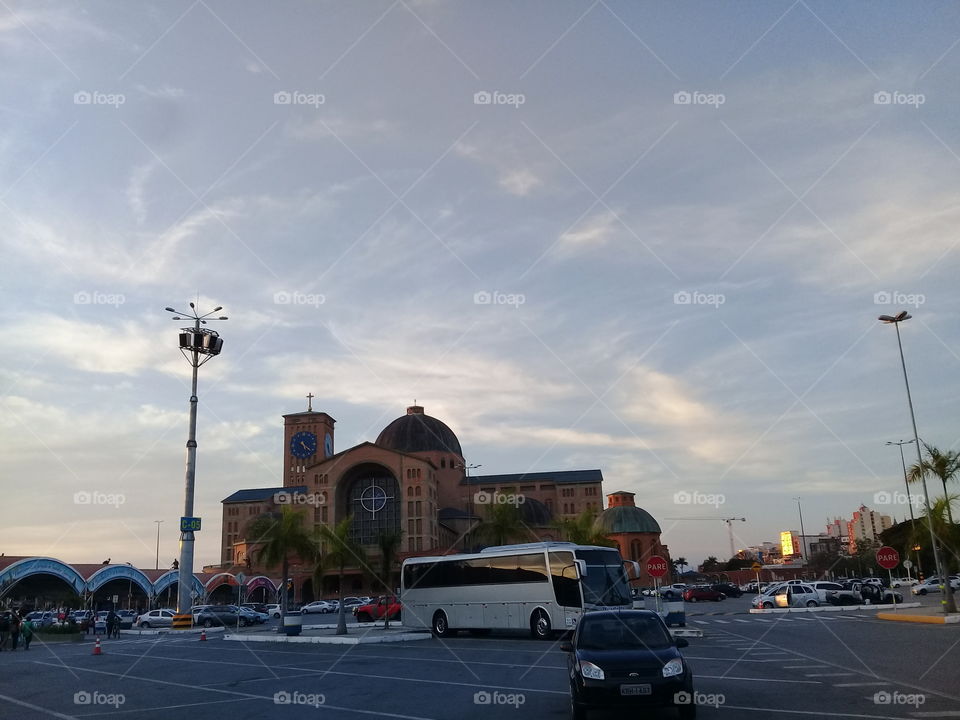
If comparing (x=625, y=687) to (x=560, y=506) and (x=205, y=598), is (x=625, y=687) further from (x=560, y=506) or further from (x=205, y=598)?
(x=560, y=506)

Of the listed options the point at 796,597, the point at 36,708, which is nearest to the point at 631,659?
the point at 36,708

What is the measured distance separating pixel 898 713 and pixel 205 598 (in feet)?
271

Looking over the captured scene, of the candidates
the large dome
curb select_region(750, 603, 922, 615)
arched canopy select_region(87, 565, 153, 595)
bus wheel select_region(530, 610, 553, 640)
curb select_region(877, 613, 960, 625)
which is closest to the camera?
curb select_region(877, 613, 960, 625)

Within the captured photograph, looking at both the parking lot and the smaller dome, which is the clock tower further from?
the parking lot

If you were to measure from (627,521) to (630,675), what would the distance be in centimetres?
7967

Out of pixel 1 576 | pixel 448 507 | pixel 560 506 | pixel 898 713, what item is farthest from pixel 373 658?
pixel 560 506

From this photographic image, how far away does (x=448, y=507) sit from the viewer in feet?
302

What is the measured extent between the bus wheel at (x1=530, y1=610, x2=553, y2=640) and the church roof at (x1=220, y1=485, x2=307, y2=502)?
76757mm

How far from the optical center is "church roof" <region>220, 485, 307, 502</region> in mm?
102188

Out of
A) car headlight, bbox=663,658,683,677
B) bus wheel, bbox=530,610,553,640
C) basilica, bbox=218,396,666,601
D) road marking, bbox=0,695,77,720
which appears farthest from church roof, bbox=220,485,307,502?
car headlight, bbox=663,658,683,677

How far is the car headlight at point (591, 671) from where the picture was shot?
9961 millimetres

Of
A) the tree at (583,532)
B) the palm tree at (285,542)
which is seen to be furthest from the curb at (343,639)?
the tree at (583,532)

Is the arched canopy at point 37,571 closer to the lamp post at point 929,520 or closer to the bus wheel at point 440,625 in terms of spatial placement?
the bus wheel at point 440,625

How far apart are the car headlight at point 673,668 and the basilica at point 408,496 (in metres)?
62.5
